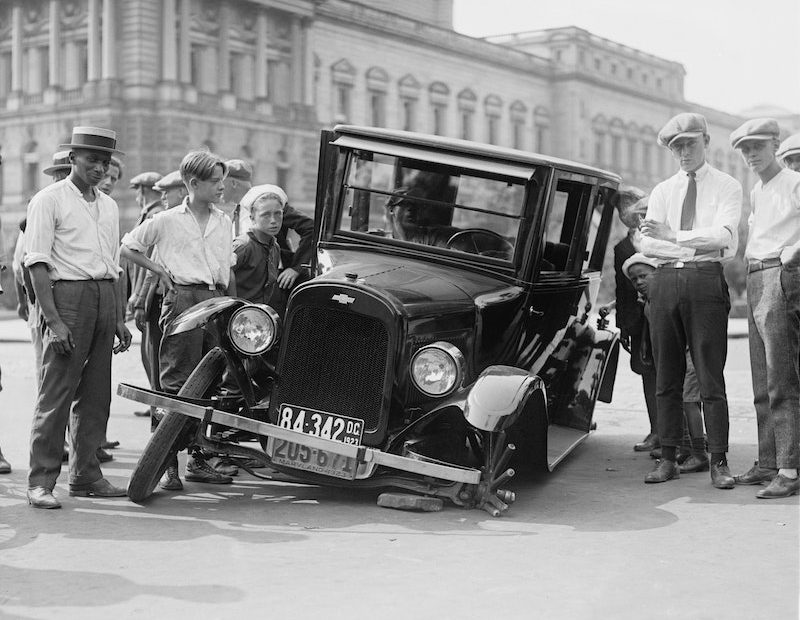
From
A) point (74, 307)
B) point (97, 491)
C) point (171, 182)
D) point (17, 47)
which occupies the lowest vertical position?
point (97, 491)

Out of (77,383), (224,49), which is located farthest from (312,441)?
(224,49)

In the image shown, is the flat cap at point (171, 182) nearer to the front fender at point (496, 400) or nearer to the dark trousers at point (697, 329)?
the front fender at point (496, 400)

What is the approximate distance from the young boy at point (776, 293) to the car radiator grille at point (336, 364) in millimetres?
2296

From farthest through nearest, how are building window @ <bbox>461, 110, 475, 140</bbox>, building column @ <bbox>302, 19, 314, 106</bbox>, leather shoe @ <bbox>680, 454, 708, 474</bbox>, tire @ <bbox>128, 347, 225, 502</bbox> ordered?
building window @ <bbox>461, 110, 475, 140</bbox>, building column @ <bbox>302, 19, 314, 106</bbox>, leather shoe @ <bbox>680, 454, 708, 474</bbox>, tire @ <bbox>128, 347, 225, 502</bbox>

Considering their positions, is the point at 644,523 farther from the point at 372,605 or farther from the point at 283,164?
the point at 283,164

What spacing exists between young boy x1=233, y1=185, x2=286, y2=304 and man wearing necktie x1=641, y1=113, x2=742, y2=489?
96.8 inches

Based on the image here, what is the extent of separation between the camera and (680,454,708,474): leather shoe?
792 centimetres

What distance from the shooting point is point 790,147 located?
7172mm

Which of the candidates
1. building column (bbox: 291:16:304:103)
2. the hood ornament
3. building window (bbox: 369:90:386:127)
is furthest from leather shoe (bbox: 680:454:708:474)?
building window (bbox: 369:90:386:127)

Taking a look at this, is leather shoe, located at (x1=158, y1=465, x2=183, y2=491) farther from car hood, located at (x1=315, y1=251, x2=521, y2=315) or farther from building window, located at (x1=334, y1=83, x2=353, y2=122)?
building window, located at (x1=334, y1=83, x2=353, y2=122)

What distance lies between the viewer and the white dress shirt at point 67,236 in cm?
658

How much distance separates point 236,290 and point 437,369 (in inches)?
83.3

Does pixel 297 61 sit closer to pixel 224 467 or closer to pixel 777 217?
pixel 224 467

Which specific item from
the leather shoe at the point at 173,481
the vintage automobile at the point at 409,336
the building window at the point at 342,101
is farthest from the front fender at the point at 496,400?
the building window at the point at 342,101
